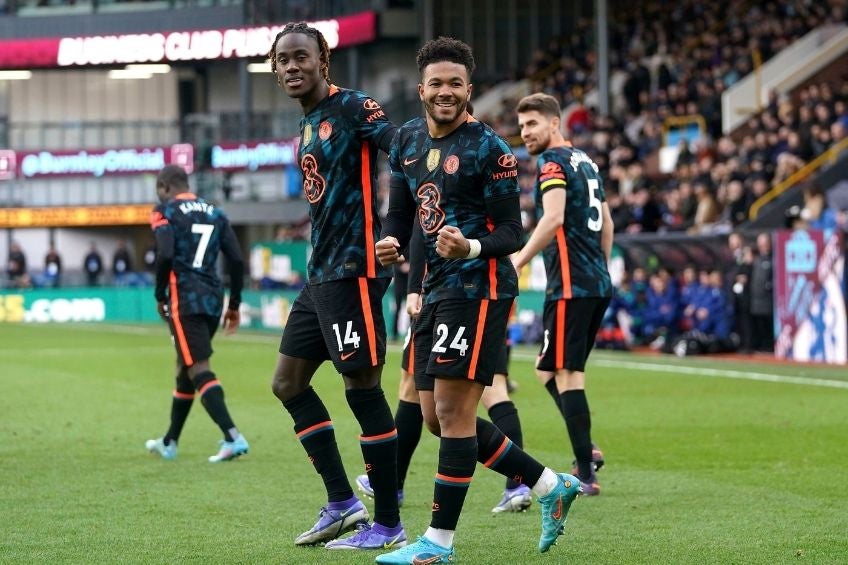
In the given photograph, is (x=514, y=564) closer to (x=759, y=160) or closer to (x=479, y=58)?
(x=759, y=160)

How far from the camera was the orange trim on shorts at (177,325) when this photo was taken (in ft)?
34.3

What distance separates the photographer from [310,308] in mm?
7020

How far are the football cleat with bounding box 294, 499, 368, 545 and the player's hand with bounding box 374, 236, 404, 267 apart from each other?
1.35 metres

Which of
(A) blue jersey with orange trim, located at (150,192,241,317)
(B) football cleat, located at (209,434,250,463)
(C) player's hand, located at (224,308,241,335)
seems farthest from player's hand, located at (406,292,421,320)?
(A) blue jersey with orange trim, located at (150,192,241,317)

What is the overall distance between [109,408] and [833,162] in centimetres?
1376

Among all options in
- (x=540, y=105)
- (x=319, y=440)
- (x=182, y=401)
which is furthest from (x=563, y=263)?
(x=182, y=401)

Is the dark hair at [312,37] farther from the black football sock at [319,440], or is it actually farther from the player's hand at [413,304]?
the black football sock at [319,440]

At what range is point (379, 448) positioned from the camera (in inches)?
267

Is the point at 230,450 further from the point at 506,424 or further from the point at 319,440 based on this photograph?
the point at 319,440

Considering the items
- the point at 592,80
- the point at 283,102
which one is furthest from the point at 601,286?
the point at 283,102

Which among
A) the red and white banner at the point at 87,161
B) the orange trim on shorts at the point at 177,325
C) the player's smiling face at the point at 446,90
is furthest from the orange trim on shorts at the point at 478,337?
the red and white banner at the point at 87,161

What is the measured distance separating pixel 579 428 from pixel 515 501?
0.86 m

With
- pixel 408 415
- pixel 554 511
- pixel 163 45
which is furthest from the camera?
pixel 163 45

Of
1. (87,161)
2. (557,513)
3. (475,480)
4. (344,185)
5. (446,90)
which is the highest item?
(87,161)
